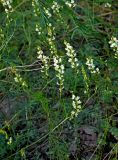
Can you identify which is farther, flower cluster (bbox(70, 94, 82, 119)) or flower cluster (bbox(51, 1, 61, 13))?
flower cluster (bbox(51, 1, 61, 13))

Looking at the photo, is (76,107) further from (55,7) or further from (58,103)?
(55,7)

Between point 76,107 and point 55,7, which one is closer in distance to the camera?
point 76,107

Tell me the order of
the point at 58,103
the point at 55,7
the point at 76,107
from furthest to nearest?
the point at 55,7 → the point at 58,103 → the point at 76,107

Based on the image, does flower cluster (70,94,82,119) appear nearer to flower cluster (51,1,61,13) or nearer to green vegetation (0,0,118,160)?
green vegetation (0,0,118,160)

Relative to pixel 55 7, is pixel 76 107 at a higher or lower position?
lower

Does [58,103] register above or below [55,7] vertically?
below


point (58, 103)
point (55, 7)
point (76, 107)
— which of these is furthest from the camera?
point (55, 7)

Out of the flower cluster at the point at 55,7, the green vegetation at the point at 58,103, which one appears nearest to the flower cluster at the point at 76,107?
the green vegetation at the point at 58,103

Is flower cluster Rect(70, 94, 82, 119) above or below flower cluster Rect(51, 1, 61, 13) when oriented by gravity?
below

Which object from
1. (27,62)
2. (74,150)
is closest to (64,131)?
(74,150)

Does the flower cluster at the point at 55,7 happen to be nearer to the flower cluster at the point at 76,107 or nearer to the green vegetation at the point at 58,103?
the green vegetation at the point at 58,103

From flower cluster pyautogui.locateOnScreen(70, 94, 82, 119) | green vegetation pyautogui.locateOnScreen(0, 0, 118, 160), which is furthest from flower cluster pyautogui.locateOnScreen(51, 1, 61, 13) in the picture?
flower cluster pyautogui.locateOnScreen(70, 94, 82, 119)

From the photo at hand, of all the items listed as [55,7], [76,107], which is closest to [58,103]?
[76,107]

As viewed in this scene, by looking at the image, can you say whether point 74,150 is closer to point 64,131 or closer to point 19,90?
point 64,131
